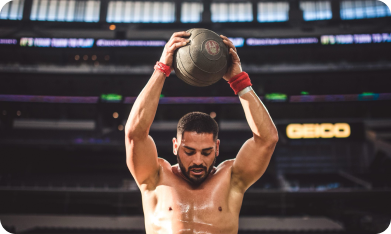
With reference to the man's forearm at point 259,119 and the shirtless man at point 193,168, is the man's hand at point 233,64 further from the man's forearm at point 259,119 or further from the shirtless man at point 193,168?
the man's forearm at point 259,119

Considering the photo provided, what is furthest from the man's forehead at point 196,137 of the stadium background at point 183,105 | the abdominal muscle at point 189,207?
the stadium background at point 183,105

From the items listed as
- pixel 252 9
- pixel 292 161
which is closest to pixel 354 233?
pixel 292 161

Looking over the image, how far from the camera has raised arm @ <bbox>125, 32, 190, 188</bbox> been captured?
2.04m

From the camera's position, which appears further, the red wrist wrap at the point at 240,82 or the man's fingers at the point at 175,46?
the red wrist wrap at the point at 240,82

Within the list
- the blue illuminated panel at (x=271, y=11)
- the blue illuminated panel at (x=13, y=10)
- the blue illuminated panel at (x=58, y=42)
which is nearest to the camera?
the blue illuminated panel at (x=58, y=42)

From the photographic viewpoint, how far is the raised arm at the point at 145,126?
204cm

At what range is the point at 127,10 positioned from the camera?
16484 mm

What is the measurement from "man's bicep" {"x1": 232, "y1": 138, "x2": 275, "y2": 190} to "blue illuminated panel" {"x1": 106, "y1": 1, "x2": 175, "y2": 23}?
15.2 m

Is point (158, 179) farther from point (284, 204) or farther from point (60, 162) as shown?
point (60, 162)

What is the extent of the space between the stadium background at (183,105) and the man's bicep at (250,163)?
8668 millimetres

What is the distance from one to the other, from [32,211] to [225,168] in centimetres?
1250

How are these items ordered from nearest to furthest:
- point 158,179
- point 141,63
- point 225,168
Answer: point 158,179, point 225,168, point 141,63

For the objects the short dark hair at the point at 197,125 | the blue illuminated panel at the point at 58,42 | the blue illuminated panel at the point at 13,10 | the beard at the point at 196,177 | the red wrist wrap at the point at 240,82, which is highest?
the blue illuminated panel at the point at 13,10

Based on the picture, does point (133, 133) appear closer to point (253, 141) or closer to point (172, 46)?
point (172, 46)
